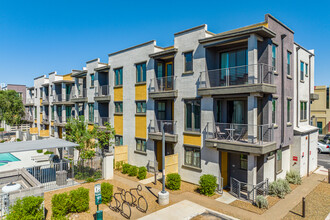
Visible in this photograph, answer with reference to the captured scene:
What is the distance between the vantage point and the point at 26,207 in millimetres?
9117

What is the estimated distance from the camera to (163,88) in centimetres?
1927

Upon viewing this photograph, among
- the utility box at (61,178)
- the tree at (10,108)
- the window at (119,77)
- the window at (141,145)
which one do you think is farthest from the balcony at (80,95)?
the tree at (10,108)

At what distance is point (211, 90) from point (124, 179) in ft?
32.4

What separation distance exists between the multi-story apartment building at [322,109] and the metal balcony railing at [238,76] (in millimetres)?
36105

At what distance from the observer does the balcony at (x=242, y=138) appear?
42.7 ft

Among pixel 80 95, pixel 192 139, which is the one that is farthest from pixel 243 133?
pixel 80 95

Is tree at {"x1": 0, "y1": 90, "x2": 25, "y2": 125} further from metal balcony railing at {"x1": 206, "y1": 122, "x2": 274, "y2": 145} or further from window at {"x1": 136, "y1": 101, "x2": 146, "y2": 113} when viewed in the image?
metal balcony railing at {"x1": 206, "y1": 122, "x2": 274, "y2": 145}

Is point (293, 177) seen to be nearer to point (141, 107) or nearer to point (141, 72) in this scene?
point (141, 107)

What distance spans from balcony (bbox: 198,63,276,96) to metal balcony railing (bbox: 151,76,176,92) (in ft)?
10.0

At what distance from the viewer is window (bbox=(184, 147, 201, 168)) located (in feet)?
54.0

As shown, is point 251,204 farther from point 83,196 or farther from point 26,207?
point 26,207

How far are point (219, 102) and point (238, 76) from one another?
2337 mm

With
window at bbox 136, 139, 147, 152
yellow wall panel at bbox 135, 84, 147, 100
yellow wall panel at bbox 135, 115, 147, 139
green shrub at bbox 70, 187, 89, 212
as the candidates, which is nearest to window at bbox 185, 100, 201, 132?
yellow wall panel at bbox 135, 115, 147, 139

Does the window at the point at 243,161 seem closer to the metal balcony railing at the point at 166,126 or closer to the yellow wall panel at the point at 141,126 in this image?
the metal balcony railing at the point at 166,126
